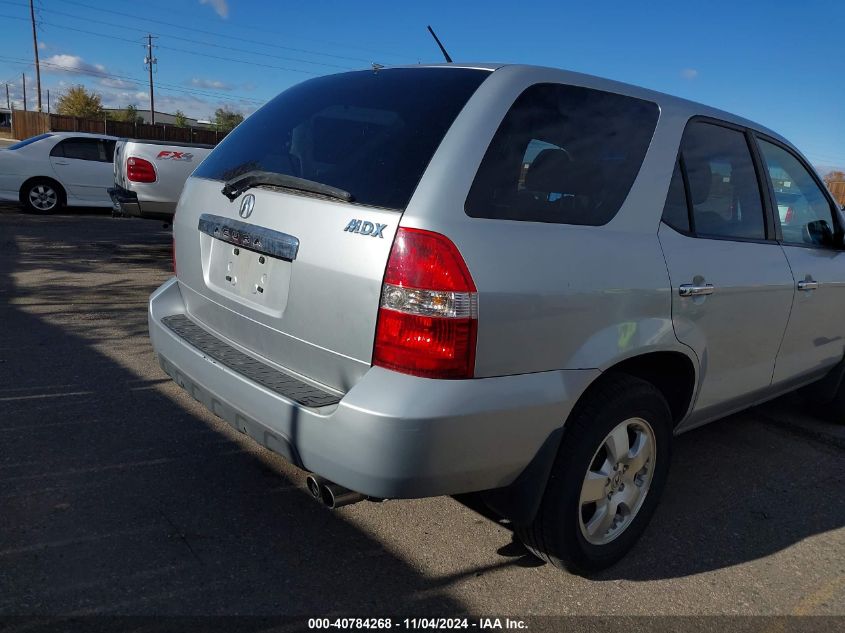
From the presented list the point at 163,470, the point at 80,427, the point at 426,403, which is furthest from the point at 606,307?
the point at 80,427

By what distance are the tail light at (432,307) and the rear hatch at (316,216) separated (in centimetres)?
8

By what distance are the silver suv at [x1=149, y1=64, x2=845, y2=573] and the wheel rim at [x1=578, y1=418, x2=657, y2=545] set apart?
0.01m

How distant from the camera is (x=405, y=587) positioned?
257 centimetres

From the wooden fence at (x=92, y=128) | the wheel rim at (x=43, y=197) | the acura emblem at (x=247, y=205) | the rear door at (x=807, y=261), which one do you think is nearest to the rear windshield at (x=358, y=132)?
the acura emblem at (x=247, y=205)

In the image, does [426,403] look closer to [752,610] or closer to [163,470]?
[752,610]

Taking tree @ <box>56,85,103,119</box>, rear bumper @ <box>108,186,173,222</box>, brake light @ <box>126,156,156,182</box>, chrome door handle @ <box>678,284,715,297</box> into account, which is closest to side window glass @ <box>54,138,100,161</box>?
rear bumper @ <box>108,186,173,222</box>

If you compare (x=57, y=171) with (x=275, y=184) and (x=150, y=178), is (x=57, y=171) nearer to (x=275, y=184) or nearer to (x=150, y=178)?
(x=150, y=178)

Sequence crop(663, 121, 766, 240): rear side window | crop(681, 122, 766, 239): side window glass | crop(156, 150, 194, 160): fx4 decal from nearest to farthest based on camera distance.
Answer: crop(663, 121, 766, 240): rear side window → crop(681, 122, 766, 239): side window glass → crop(156, 150, 194, 160): fx4 decal

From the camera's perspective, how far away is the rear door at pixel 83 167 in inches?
511

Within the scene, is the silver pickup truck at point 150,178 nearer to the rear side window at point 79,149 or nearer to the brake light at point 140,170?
the brake light at point 140,170

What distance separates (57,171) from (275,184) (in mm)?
12371

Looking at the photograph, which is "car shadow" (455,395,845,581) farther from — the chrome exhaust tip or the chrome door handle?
the chrome door handle

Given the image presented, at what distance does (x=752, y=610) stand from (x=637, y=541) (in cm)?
50

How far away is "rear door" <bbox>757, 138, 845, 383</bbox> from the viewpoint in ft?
11.7
